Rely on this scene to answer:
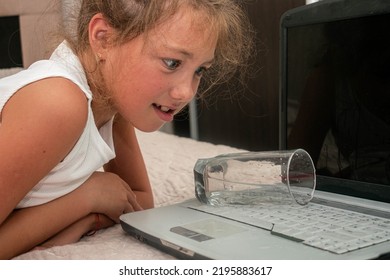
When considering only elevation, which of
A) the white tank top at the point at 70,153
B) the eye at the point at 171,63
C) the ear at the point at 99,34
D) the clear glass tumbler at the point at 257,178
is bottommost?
the clear glass tumbler at the point at 257,178

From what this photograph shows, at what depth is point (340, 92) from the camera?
2.23 ft

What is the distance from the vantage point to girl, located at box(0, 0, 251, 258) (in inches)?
21.8

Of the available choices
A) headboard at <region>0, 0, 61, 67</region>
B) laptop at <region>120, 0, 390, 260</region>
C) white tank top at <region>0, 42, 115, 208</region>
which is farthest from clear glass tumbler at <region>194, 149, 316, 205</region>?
headboard at <region>0, 0, 61, 67</region>

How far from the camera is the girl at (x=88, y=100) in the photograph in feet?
1.82

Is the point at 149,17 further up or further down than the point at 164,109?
further up

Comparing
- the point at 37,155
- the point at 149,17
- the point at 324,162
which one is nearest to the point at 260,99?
the point at 324,162

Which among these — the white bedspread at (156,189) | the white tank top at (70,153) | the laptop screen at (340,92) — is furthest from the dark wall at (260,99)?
the white tank top at (70,153)

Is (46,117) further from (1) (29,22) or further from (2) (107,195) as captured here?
(1) (29,22)

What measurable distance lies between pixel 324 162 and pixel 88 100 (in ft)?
1.04

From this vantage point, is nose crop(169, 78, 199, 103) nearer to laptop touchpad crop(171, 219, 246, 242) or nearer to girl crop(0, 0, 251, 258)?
girl crop(0, 0, 251, 258)

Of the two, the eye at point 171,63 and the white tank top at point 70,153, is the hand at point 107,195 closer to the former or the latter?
the white tank top at point 70,153

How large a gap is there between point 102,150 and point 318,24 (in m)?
0.33

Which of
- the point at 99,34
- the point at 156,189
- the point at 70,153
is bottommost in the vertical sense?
the point at 156,189
